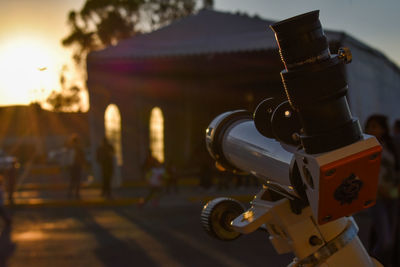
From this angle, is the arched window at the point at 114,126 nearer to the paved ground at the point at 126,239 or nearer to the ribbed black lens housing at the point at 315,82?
the paved ground at the point at 126,239

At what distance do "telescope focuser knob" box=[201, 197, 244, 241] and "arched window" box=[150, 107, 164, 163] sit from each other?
16.1m

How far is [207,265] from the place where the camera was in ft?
18.6

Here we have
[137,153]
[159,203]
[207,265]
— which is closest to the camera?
[207,265]

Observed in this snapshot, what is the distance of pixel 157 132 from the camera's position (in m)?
18.0

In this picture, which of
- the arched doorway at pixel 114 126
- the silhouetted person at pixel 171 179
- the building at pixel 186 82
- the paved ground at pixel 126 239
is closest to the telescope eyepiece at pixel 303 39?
the paved ground at pixel 126 239

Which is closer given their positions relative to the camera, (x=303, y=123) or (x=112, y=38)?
(x=303, y=123)

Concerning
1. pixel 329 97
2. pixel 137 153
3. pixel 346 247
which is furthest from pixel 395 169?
pixel 137 153

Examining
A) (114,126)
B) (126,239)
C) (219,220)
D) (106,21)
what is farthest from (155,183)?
(106,21)

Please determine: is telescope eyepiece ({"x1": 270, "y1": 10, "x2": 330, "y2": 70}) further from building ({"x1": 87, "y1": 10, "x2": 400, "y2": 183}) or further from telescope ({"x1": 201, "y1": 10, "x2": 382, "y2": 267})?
building ({"x1": 87, "y1": 10, "x2": 400, "y2": 183})

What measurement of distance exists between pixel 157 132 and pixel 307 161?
17.0m

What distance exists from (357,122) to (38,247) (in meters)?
6.73

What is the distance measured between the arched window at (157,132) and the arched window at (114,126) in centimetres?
148

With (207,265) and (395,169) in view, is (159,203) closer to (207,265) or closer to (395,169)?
(207,265)

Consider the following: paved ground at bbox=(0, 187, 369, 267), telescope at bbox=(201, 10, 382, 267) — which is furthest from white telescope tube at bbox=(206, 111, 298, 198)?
paved ground at bbox=(0, 187, 369, 267)
